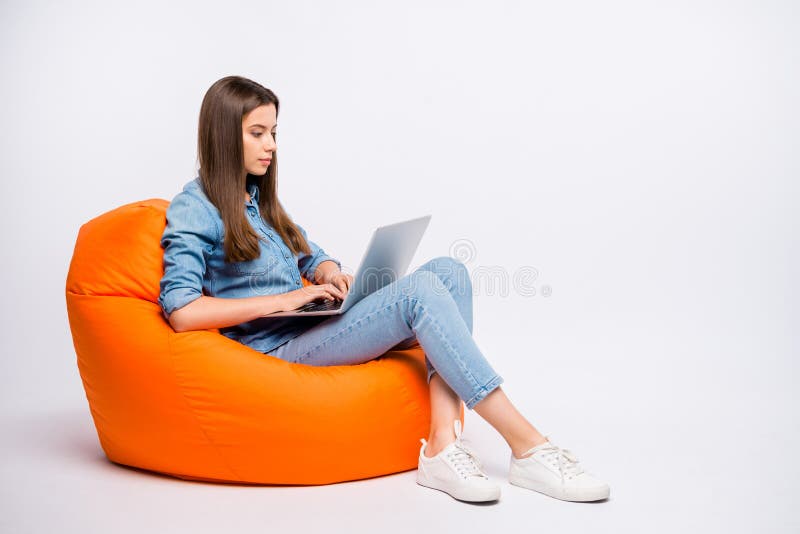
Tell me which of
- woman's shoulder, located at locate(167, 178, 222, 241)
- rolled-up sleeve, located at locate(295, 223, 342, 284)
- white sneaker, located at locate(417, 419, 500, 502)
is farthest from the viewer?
rolled-up sleeve, located at locate(295, 223, 342, 284)

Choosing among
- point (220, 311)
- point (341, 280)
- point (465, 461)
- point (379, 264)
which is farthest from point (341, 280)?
point (465, 461)

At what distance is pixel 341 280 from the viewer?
8.69 feet

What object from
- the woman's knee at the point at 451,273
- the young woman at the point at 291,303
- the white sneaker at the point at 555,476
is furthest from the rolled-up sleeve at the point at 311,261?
the white sneaker at the point at 555,476

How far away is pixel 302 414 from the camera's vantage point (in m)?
2.27

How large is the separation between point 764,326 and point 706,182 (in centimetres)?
101

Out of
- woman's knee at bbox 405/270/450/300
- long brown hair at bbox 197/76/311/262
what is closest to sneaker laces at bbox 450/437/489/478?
woman's knee at bbox 405/270/450/300

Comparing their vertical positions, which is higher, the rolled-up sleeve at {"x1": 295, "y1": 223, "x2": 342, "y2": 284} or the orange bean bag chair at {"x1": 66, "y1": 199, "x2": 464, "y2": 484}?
the rolled-up sleeve at {"x1": 295, "y1": 223, "x2": 342, "y2": 284}

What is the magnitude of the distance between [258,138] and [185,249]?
43 centimetres

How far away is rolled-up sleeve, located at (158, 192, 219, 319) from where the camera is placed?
2.29m

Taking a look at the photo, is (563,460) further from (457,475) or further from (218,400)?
(218,400)

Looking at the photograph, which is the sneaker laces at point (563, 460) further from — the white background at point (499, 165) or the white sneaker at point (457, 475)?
the white background at point (499, 165)

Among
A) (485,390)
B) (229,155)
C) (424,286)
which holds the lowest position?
(485,390)

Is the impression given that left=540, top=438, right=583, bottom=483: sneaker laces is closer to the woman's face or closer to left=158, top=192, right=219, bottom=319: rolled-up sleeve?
left=158, top=192, right=219, bottom=319: rolled-up sleeve

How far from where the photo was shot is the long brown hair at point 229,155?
96.0 inches
